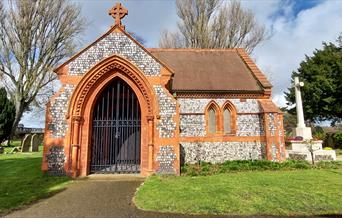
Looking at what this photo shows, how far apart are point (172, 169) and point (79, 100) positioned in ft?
17.3

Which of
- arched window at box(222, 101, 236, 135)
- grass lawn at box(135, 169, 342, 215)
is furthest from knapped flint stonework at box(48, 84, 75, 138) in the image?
arched window at box(222, 101, 236, 135)

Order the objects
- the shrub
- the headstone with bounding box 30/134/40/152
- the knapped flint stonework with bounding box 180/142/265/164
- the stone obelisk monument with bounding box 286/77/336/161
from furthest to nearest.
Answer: the shrub → the headstone with bounding box 30/134/40/152 → the stone obelisk monument with bounding box 286/77/336/161 → the knapped flint stonework with bounding box 180/142/265/164

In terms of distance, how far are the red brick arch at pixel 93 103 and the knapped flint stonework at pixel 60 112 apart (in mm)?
243

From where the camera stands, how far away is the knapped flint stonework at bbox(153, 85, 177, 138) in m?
10.5

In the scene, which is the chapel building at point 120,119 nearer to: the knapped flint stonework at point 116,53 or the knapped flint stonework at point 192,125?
the knapped flint stonework at point 116,53

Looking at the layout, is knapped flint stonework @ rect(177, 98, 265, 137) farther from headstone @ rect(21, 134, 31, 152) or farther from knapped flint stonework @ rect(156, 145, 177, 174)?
headstone @ rect(21, 134, 31, 152)

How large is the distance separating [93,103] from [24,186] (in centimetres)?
438

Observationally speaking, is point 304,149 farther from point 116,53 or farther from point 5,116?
point 5,116

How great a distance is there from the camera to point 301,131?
57.3 ft

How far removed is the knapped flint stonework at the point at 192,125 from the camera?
14359 mm

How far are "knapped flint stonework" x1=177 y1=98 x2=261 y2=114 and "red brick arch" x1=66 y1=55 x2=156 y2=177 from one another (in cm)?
416

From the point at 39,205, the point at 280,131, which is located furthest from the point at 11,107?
the point at 280,131

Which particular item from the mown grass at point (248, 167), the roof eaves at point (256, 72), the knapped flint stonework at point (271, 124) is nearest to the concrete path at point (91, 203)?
the mown grass at point (248, 167)

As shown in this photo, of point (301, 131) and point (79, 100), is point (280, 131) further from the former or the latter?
point (79, 100)
